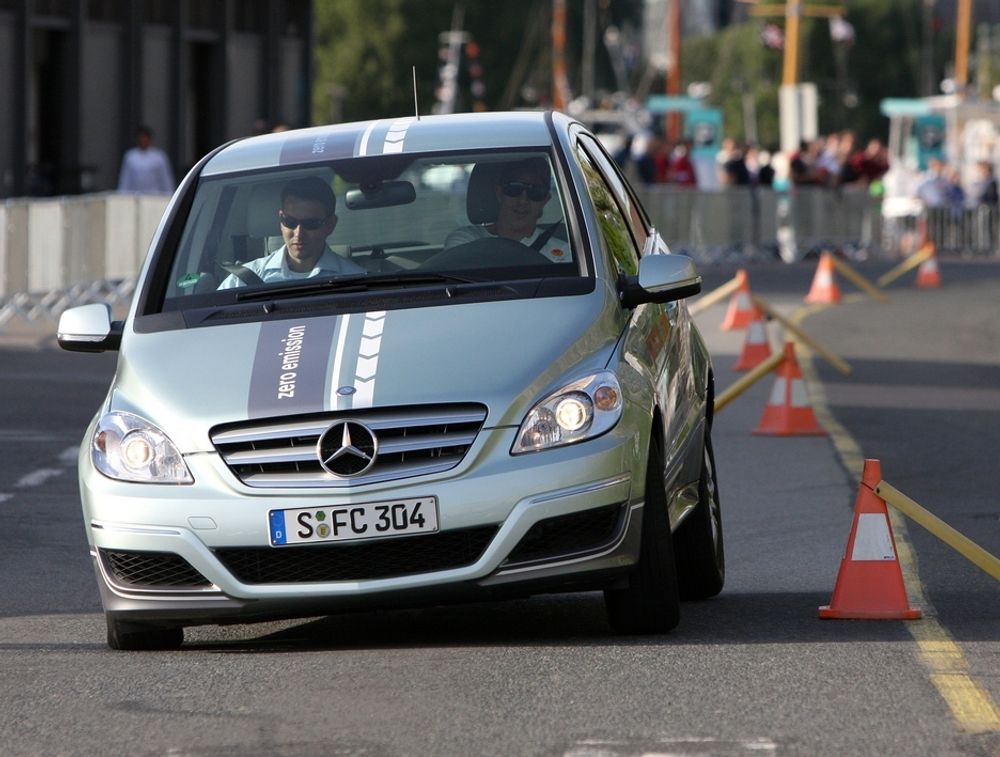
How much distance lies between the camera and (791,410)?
15.2m

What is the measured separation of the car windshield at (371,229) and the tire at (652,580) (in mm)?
879

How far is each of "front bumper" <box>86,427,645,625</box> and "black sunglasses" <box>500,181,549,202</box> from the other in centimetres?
133

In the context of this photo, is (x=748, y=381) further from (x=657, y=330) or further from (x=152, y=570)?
(x=152, y=570)

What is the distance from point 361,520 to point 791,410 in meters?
8.31

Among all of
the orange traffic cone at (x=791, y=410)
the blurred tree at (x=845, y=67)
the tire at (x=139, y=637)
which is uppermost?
the tire at (x=139, y=637)

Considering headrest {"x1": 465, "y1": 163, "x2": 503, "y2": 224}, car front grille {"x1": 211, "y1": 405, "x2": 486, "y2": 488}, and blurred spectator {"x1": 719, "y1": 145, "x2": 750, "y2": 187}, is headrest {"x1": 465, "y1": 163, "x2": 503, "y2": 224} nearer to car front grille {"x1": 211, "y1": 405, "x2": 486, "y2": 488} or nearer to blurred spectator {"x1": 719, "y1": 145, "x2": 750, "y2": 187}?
car front grille {"x1": 211, "y1": 405, "x2": 486, "y2": 488}

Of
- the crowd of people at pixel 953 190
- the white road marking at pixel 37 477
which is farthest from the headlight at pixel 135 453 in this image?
the crowd of people at pixel 953 190

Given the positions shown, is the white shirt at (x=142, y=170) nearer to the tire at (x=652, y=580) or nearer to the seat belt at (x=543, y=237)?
the seat belt at (x=543, y=237)

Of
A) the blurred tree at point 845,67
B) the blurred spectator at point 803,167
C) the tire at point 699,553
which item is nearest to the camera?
the tire at point 699,553

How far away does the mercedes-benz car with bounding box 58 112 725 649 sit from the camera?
7.25 metres

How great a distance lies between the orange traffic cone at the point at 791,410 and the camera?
15.2 m

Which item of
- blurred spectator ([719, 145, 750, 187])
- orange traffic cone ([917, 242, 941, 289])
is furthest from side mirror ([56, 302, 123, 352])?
blurred spectator ([719, 145, 750, 187])

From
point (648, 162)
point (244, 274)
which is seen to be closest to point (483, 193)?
point (244, 274)

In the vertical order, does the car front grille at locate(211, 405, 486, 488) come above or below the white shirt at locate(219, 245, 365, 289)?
below
